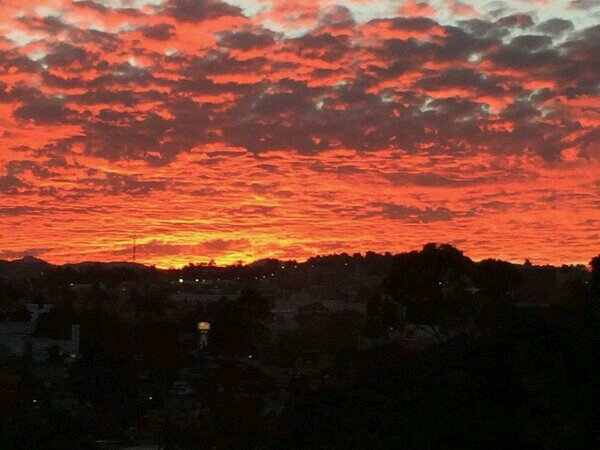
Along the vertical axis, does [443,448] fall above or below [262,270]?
below

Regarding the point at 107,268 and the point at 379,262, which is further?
the point at 107,268

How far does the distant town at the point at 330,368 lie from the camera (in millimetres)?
20781

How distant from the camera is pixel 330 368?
121ft

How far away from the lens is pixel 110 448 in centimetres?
2834

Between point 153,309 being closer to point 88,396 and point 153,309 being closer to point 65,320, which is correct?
point 65,320

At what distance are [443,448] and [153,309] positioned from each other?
52.5m

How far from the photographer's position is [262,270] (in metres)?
106

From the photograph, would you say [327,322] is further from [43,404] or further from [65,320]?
[43,404]

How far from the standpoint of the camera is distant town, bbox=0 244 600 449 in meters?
20.8

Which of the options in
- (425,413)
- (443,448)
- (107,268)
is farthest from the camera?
(107,268)

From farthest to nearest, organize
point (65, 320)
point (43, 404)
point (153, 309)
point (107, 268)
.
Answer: point (107, 268)
point (153, 309)
point (65, 320)
point (43, 404)

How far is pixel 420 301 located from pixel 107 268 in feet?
230

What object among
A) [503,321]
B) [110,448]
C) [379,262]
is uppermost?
[379,262]

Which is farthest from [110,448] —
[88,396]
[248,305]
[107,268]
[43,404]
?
[107,268]
